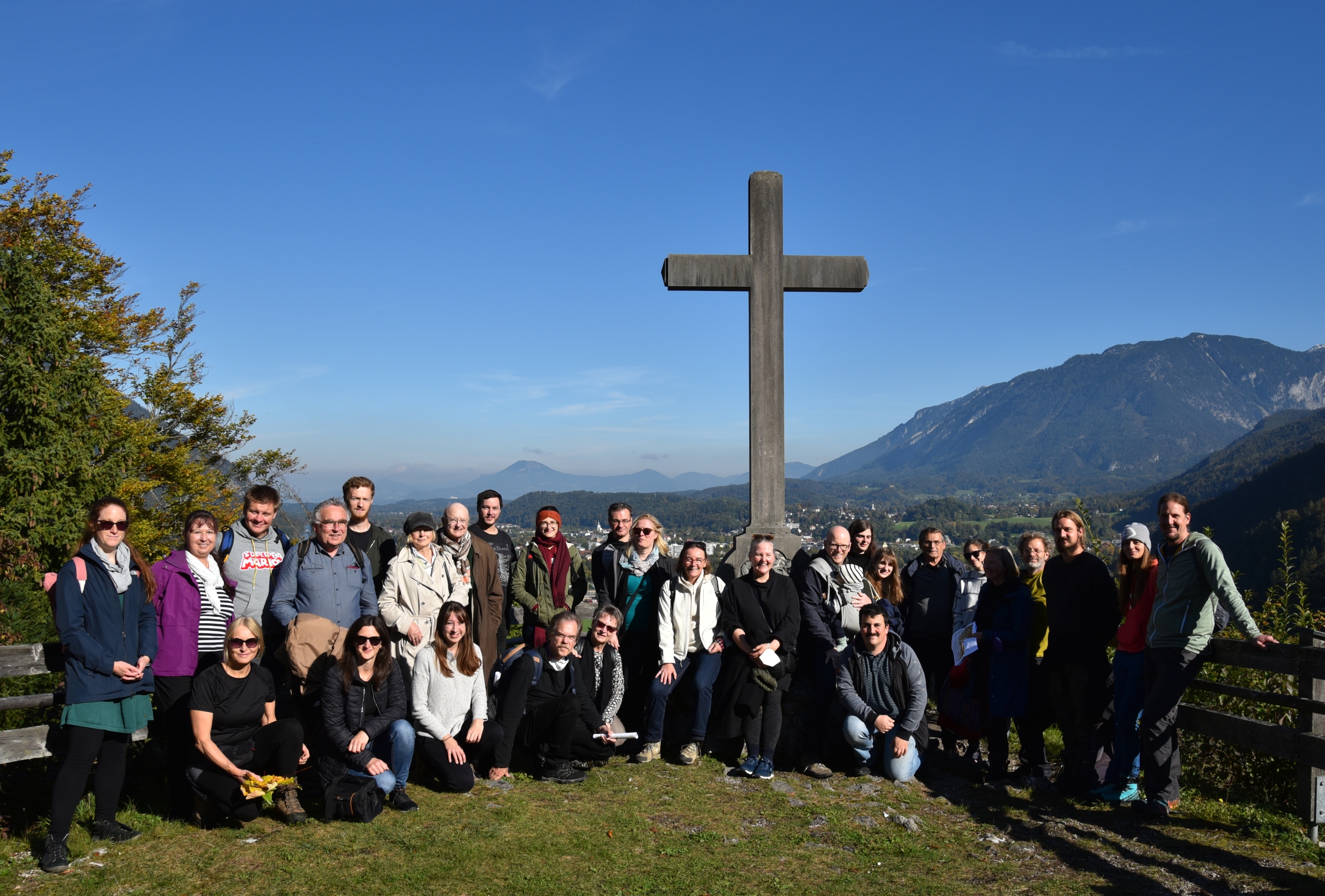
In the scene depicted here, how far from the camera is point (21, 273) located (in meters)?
15.2

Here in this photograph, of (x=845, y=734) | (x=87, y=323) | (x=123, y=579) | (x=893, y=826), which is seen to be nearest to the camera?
(x=123, y=579)

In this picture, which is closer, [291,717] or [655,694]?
[291,717]

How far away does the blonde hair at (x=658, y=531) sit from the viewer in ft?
22.3

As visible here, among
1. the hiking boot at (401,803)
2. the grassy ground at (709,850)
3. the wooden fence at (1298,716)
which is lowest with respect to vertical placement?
the grassy ground at (709,850)

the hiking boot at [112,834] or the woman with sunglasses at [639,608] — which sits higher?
the woman with sunglasses at [639,608]

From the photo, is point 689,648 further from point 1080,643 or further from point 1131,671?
point 1131,671

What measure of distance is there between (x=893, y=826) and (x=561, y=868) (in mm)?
2047

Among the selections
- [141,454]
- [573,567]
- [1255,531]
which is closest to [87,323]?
[141,454]

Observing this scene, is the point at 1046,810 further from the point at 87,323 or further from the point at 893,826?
the point at 87,323

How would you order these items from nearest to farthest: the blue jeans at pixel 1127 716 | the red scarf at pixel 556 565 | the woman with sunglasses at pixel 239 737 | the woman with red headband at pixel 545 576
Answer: the woman with sunglasses at pixel 239 737, the blue jeans at pixel 1127 716, the woman with red headband at pixel 545 576, the red scarf at pixel 556 565

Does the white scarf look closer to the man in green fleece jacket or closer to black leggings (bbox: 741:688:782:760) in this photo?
black leggings (bbox: 741:688:782:760)

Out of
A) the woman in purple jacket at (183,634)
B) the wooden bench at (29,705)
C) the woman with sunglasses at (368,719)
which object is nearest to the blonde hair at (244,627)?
the woman in purple jacket at (183,634)

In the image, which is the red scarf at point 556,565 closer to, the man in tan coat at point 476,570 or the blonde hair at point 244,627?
the man in tan coat at point 476,570

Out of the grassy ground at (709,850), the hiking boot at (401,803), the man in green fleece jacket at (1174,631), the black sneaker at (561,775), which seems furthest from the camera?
the black sneaker at (561,775)
